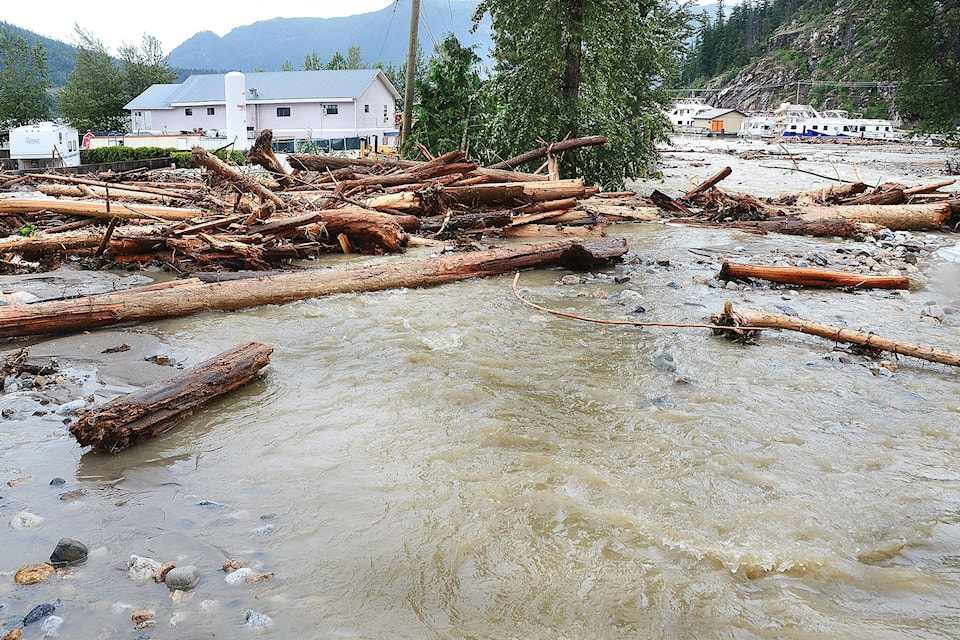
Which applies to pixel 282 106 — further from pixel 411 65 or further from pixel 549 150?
pixel 549 150

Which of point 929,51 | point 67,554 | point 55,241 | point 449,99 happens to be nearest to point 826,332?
point 67,554

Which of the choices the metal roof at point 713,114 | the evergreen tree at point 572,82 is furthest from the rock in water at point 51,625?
the metal roof at point 713,114

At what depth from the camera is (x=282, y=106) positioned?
168 ft

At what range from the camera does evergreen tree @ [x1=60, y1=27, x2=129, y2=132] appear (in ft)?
169

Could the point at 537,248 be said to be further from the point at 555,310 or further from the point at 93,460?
the point at 93,460

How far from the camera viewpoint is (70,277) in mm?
8477

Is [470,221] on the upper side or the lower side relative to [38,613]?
upper

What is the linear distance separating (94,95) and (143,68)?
6956 millimetres

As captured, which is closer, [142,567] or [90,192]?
[142,567]

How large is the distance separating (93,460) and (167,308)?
313 cm

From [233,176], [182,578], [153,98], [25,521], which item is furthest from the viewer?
[153,98]

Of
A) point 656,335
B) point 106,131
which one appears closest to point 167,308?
point 656,335

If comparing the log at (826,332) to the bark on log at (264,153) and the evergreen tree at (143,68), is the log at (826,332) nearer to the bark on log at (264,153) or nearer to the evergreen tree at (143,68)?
the bark on log at (264,153)

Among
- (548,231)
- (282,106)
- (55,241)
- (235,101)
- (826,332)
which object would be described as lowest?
(826,332)
